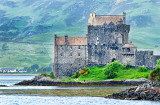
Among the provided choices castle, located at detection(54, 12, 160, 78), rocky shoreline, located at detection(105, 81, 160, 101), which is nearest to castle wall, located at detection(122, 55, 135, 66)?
castle, located at detection(54, 12, 160, 78)

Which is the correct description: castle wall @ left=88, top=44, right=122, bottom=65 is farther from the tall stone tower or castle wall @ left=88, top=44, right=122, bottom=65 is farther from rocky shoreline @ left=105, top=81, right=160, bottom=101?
rocky shoreline @ left=105, top=81, right=160, bottom=101

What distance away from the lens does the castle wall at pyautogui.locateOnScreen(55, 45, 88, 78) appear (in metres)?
149

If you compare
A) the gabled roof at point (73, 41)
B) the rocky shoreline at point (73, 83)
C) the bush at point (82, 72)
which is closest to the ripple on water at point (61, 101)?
the rocky shoreline at point (73, 83)

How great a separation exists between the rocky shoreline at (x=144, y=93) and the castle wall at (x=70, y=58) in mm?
59881

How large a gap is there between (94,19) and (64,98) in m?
62.8

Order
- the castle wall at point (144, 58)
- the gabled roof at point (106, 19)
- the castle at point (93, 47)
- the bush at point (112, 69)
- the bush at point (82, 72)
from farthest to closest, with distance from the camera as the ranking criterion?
the gabled roof at point (106, 19) < the castle at point (93, 47) < the bush at point (82, 72) < the castle wall at point (144, 58) < the bush at point (112, 69)

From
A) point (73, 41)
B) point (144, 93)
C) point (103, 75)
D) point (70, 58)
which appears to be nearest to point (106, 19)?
point (73, 41)

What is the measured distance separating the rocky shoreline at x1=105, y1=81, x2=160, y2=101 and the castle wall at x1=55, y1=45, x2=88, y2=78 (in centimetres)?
5988

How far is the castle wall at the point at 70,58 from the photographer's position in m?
149

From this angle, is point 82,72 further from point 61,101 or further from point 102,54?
point 61,101

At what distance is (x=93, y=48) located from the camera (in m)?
150

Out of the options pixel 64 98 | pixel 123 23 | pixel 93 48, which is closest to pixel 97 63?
pixel 93 48

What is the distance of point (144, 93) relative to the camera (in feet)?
281

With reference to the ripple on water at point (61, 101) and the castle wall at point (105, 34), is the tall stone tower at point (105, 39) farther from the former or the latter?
the ripple on water at point (61, 101)
